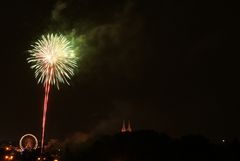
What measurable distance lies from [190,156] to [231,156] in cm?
1080

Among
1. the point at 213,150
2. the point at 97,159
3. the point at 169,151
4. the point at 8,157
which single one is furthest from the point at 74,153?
the point at 213,150

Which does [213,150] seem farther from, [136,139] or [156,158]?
[136,139]

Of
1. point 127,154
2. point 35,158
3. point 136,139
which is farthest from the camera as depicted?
point 136,139

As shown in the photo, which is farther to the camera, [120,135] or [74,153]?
[120,135]

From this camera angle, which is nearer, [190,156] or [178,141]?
[190,156]

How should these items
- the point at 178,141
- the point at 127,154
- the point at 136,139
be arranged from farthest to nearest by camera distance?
A: the point at 136,139 < the point at 178,141 < the point at 127,154

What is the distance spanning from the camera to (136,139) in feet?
469

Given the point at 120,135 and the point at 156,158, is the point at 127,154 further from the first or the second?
the point at 120,135

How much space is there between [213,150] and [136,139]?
3094 centimetres

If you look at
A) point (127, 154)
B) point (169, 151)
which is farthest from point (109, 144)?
point (169, 151)

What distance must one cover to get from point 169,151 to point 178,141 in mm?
9269

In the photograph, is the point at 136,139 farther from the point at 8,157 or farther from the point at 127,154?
the point at 8,157

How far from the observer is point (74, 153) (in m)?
123

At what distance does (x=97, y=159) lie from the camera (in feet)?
380
